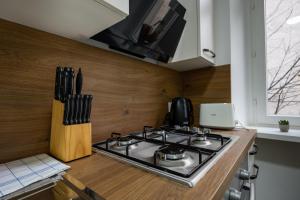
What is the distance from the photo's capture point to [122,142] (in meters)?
0.70

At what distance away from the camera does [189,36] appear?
1.08 meters

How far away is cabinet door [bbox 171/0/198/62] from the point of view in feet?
3.46

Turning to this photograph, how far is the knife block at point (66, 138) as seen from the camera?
545 millimetres

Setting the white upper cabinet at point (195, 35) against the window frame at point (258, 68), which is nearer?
the white upper cabinet at point (195, 35)

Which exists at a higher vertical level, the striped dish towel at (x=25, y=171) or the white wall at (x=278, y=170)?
the striped dish towel at (x=25, y=171)

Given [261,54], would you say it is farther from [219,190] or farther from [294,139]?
[219,190]

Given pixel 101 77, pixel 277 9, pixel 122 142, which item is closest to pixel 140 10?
pixel 101 77

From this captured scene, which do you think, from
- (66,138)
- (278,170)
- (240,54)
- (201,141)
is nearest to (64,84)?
(66,138)

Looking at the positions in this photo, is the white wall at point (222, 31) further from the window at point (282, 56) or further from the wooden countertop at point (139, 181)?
the wooden countertop at point (139, 181)

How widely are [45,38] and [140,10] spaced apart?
0.45 meters

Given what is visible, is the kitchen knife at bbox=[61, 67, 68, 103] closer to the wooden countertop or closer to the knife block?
the knife block

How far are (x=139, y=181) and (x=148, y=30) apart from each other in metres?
0.76

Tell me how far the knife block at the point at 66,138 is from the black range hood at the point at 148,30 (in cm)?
39

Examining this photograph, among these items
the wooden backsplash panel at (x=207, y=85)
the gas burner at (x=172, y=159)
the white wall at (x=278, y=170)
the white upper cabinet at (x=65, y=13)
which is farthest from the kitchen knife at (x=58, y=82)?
the white wall at (x=278, y=170)
